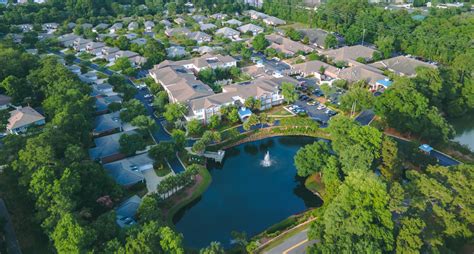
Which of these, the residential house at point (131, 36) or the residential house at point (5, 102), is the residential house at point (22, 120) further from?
the residential house at point (131, 36)

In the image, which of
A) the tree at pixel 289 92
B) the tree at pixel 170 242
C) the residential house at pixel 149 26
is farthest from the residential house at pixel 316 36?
the tree at pixel 170 242

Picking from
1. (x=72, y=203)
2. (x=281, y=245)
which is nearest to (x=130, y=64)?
(x=72, y=203)

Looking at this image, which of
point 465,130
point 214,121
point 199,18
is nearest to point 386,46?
point 465,130

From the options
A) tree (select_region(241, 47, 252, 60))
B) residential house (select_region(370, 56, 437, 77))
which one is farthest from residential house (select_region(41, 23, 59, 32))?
residential house (select_region(370, 56, 437, 77))

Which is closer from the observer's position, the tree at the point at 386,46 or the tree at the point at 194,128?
the tree at the point at 194,128

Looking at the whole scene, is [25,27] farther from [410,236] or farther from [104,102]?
[410,236]

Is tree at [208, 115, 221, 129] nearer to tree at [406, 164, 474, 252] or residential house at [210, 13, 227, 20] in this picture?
tree at [406, 164, 474, 252]
